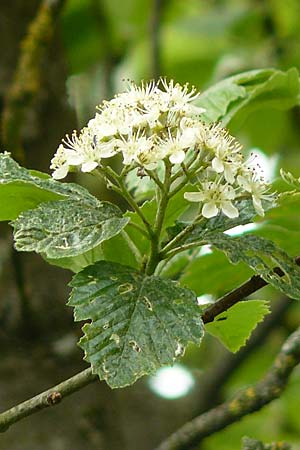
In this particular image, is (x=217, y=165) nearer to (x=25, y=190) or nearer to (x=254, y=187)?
(x=254, y=187)

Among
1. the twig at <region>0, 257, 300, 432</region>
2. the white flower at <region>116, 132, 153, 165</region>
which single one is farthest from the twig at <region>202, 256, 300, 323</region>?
the white flower at <region>116, 132, 153, 165</region>

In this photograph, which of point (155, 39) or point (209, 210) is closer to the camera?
point (209, 210)

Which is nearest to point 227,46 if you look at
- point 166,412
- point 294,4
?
point 294,4

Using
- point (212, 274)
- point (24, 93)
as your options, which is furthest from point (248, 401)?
point (24, 93)

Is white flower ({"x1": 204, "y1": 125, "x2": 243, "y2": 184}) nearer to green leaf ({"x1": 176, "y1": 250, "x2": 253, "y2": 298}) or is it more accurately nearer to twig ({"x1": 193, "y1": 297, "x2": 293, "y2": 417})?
green leaf ({"x1": 176, "y1": 250, "x2": 253, "y2": 298})

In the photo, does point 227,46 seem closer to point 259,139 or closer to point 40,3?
point 259,139
